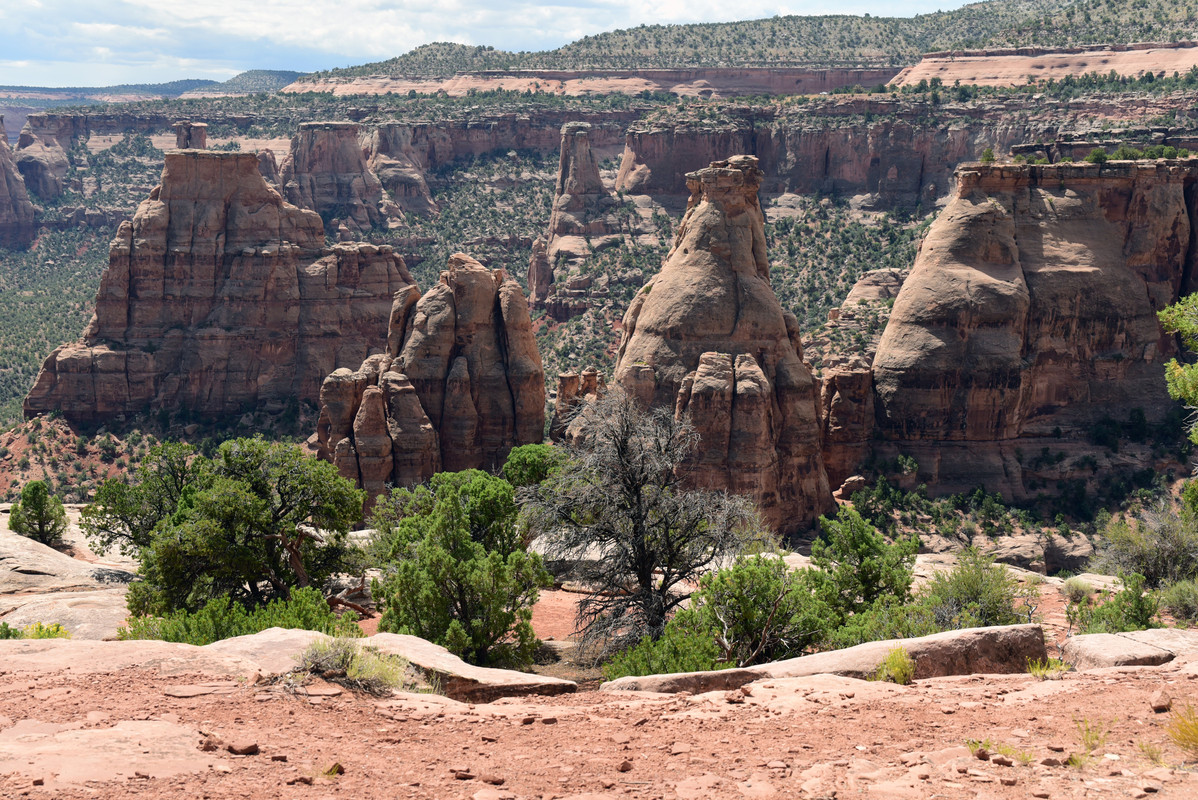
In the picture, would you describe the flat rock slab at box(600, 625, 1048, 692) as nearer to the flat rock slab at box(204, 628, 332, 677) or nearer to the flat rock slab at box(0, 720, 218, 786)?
the flat rock slab at box(204, 628, 332, 677)

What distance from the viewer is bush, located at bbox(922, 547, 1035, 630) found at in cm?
2369

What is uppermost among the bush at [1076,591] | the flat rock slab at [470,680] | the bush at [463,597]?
the flat rock slab at [470,680]

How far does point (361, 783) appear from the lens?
13.4 m

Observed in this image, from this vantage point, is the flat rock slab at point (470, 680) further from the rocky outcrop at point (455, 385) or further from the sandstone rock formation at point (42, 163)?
the sandstone rock formation at point (42, 163)

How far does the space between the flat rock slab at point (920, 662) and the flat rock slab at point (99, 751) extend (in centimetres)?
677

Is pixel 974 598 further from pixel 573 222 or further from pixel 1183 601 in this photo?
pixel 573 222

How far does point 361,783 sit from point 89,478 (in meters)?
62.2

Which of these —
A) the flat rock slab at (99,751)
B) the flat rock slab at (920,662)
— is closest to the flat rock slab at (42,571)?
the flat rock slab at (99,751)

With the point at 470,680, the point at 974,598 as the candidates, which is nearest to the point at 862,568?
the point at 974,598

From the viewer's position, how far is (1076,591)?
30062 millimetres

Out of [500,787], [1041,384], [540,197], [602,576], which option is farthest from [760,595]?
[540,197]

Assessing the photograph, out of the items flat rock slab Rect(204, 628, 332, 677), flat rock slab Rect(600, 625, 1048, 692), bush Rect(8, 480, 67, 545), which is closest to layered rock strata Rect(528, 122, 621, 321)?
bush Rect(8, 480, 67, 545)

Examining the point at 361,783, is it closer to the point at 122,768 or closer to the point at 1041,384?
the point at 122,768

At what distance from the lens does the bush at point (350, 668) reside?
54.0 ft
